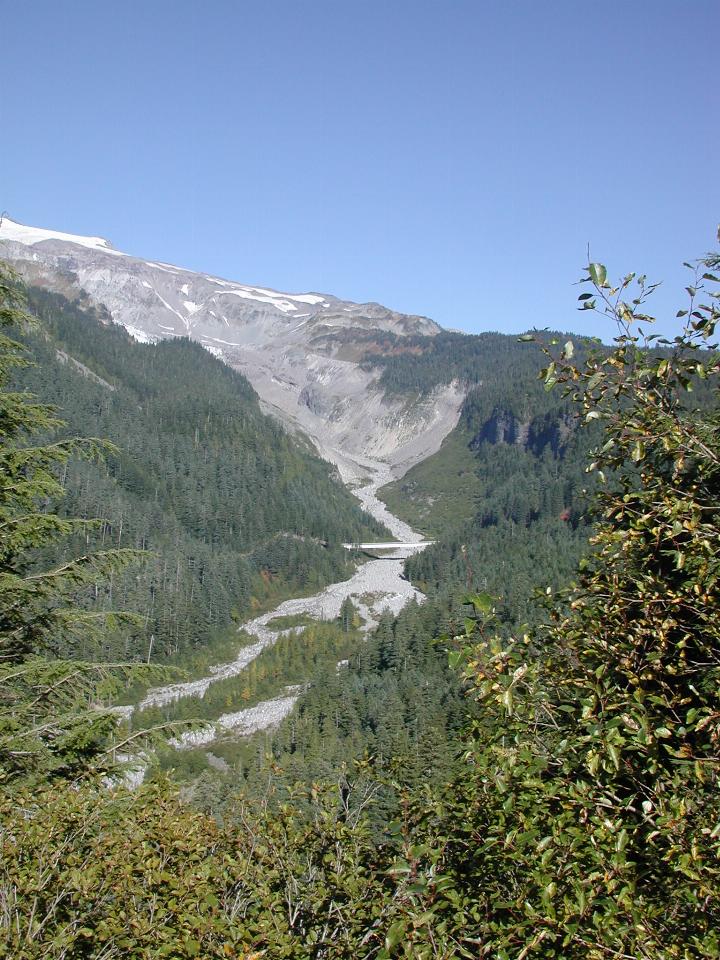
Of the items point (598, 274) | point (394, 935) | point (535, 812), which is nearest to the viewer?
point (394, 935)

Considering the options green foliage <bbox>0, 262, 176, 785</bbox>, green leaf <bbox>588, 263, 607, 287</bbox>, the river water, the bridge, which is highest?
green leaf <bbox>588, 263, 607, 287</bbox>

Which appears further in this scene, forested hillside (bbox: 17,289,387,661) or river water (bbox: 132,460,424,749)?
forested hillside (bbox: 17,289,387,661)

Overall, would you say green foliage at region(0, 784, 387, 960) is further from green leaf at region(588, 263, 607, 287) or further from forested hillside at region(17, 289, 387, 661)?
forested hillside at region(17, 289, 387, 661)

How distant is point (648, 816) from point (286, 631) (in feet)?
380

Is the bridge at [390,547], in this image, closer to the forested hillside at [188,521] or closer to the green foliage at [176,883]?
the forested hillside at [188,521]

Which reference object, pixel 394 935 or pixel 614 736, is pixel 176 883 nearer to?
pixel 394 935

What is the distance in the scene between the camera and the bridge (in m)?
174

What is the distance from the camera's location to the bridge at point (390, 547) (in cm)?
17388

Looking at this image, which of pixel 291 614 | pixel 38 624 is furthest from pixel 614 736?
pixel 291 614

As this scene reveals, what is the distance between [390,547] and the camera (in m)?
181

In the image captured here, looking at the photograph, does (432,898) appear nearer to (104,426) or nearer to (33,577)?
(33,577)

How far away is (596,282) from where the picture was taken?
17.2ft

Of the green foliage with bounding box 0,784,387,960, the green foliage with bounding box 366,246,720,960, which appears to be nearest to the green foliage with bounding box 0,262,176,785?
the green foliage with bounding box 0,784,387,960

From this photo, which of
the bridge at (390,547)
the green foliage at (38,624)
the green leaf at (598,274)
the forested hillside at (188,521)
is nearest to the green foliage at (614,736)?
the green leaf at (598,274)
